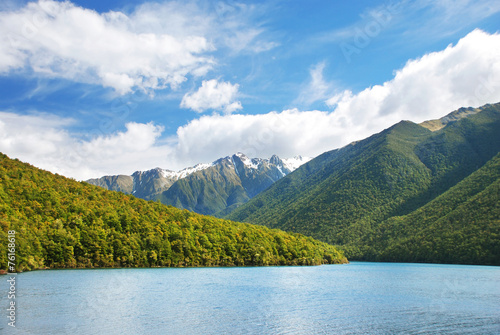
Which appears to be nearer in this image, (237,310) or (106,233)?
(237,310)

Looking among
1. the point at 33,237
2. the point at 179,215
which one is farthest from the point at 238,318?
the point at 179,215

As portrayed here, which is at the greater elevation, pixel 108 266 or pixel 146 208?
pixel 146 208

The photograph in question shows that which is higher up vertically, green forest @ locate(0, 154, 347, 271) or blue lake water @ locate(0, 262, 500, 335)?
green forest @ locate(0, 154, 347, 271)

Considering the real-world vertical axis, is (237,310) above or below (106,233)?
below

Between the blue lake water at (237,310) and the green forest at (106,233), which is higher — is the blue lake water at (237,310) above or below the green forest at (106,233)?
below

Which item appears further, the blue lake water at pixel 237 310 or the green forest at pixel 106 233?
the green forest at pixel 106 233

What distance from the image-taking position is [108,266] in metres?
118

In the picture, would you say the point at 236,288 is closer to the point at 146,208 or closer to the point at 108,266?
the point at 108,266

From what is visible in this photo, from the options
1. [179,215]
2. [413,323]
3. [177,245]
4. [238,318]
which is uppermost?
[179,215]

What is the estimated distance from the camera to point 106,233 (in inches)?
4788

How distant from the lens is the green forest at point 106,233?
102m

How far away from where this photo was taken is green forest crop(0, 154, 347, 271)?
10206 centimetres

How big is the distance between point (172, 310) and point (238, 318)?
9980 mm

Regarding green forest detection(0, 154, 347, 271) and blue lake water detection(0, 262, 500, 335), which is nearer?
blue lake water detection(0, 262, 500, 335)
